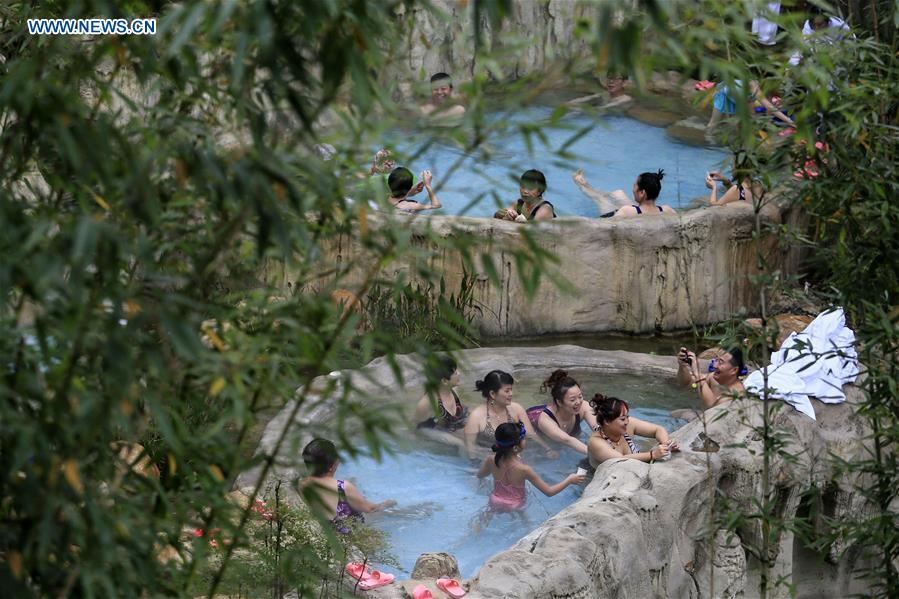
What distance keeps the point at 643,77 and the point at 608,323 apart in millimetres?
6726

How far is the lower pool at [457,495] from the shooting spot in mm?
6391

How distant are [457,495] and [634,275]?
2591 millimetres

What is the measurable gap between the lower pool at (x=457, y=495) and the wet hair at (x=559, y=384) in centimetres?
32

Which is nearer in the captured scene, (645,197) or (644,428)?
(644,428)

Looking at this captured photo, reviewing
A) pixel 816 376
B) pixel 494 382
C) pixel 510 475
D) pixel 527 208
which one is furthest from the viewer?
pixel 527 208

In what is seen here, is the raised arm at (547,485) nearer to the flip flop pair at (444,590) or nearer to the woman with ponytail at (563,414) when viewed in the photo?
the woman with ponytail at (563,414)

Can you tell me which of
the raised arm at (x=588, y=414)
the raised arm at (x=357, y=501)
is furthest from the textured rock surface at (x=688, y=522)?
the raised arm at (x=588, y=414)

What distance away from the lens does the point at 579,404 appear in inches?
278

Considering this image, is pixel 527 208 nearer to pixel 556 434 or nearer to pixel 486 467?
pixel 556 434

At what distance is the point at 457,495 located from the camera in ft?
22.4

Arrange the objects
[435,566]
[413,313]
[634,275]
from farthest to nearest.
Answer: [634,275] → [413,313] → [435,566]

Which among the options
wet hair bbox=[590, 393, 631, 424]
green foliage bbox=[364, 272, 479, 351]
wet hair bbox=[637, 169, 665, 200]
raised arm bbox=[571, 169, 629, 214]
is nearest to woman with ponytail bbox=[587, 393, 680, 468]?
wet hair bbox=[590, 393, 631, 424]

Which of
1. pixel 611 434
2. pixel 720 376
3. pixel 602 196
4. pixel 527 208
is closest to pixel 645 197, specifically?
pixel 527 208

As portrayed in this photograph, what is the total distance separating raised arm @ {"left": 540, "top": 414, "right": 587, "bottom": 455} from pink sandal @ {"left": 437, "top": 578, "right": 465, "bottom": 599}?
2748 mm
